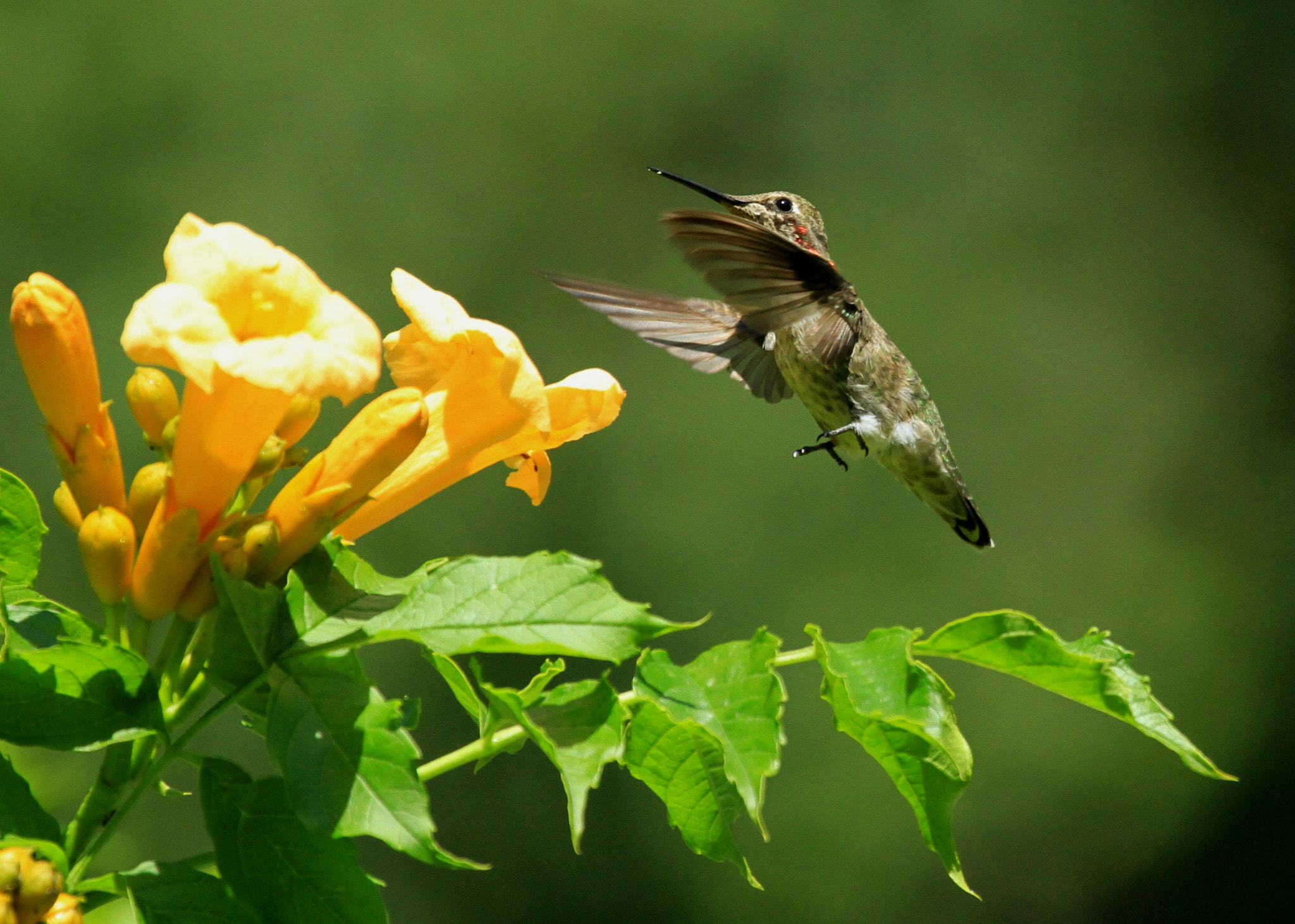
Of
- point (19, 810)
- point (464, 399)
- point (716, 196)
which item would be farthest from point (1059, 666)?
point (716, 196)

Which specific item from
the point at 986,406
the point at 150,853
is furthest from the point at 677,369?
the point at 150,853

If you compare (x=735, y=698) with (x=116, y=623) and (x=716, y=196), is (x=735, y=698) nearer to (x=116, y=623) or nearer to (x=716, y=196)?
(x=116, y=623)

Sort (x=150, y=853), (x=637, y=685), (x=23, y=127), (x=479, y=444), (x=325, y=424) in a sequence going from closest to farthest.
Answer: (x=637, y=685) → (x=479, y=444) → (x=150, y=853) → (x=325, y=424) → (x=23, y=127)

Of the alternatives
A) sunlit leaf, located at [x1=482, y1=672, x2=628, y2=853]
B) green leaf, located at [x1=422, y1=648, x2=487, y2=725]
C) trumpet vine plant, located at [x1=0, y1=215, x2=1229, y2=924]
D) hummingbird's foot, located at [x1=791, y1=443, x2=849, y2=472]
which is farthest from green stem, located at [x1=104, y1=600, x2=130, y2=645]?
hummingbird's foot, located at [x1=791, y1=443, x2=849, y2=472]

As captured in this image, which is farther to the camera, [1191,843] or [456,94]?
[456,94]

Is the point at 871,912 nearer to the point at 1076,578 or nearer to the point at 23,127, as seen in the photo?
the point at 1076,578

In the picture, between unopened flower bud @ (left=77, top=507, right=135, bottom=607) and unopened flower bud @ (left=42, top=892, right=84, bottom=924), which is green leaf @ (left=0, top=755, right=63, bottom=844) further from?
unopened flower bud @ (left=77, top=507, right=135, bottom=607)
